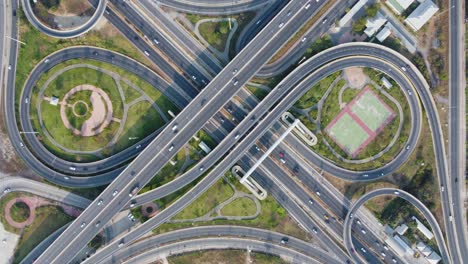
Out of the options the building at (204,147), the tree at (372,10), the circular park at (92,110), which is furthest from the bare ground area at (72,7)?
the tree at (372,10)

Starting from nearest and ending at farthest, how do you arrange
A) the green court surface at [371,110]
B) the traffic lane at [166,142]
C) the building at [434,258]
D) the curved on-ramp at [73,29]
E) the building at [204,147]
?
the traffic lane at [166,142], the curved on-ramp at [73,29], the building at [204,147], the building at [434,258], the green court surface at [371,110]

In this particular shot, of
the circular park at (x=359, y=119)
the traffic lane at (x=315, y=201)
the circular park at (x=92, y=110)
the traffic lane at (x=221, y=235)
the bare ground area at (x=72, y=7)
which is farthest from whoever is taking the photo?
the traffic lane at (x=315, y=201)

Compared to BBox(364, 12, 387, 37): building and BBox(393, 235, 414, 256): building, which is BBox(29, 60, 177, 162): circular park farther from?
BBox(393, 235, 414, 256): building

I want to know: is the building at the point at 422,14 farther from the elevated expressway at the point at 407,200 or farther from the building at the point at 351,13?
the elevated expressway at the point at 407,200

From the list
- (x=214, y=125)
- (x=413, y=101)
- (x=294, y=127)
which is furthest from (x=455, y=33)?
(x=214, y=125)

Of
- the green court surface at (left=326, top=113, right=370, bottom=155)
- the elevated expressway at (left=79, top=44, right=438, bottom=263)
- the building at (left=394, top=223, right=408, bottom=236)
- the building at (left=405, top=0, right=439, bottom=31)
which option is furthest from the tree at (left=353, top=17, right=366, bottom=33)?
the building at (left=394, top=223, right=408, bottom=236)

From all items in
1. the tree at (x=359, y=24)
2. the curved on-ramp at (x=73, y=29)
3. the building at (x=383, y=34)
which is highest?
the curved on-ramp at (x=73, y=29)

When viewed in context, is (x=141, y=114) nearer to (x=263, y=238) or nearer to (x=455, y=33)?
(x=263, y=238)
